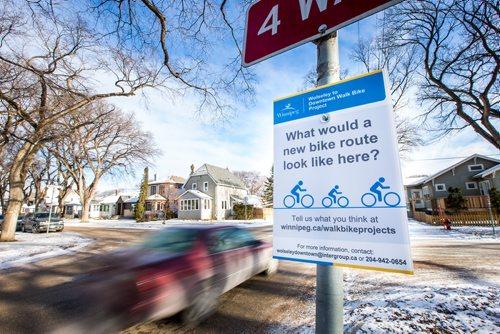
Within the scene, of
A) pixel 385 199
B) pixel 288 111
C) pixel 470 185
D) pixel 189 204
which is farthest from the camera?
pixel 189 204

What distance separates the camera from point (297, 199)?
1.39 metres

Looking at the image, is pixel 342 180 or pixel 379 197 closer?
pixel 379 197

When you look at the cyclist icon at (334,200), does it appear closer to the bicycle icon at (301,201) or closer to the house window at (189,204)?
the bicycle icon at (301,201)

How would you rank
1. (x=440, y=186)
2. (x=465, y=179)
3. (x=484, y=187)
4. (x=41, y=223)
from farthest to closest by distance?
(x=440, y=186), (x=465, y=179), (x=484, y=187), (x=41, y=223)

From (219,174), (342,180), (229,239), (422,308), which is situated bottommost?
(422,308)

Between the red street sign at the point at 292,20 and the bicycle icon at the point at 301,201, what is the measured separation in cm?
100

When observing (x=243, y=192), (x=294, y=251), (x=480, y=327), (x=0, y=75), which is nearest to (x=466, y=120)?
(x=480, y=327)

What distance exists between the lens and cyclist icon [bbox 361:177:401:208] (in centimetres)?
109

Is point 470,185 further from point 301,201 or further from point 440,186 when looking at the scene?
point 301,201

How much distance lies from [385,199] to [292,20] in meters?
1.30

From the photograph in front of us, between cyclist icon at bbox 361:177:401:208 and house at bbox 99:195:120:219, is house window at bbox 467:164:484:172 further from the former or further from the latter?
house at bbox 99:195:120:219

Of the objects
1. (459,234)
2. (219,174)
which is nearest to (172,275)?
(459,234)

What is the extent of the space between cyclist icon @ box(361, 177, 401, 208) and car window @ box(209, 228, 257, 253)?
4.08 meters

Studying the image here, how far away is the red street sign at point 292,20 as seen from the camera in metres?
1.38
